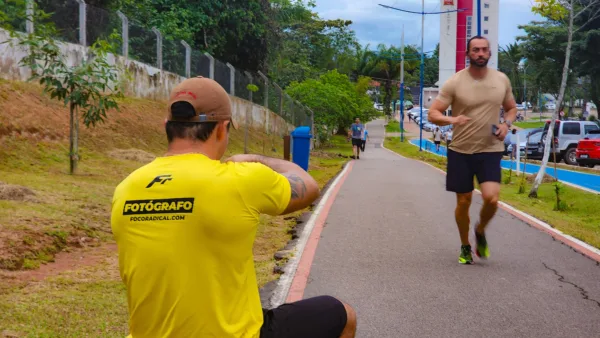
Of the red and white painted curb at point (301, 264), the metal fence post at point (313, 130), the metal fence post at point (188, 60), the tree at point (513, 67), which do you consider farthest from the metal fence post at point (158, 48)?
the tree at point (513, 67)

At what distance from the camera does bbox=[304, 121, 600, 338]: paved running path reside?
5.88 m

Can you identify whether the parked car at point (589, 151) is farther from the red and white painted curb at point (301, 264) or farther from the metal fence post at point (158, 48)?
the red and white painted curb at point (301, 264)

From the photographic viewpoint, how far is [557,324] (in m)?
5.88

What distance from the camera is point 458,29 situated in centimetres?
9944

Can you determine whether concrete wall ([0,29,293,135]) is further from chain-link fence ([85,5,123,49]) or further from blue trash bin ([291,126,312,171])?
blue trash bin ([291,126,312,171])

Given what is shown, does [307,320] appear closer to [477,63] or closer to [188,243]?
[188,243]

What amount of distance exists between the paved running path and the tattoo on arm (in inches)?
111

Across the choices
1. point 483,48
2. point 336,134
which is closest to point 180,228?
point 483,48

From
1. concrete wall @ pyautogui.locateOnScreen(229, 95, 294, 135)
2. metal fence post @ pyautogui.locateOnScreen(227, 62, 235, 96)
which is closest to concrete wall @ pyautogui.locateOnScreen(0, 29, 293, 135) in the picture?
concrete wall @ pyautogui.locateOnScreen(229, 95, 294, 135)

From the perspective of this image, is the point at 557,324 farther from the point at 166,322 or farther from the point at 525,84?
the point at 525,84

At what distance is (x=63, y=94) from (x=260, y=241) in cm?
520

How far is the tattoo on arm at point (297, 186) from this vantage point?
3.07m

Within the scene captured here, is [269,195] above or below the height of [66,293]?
above

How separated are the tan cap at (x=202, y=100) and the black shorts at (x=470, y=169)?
511cm
